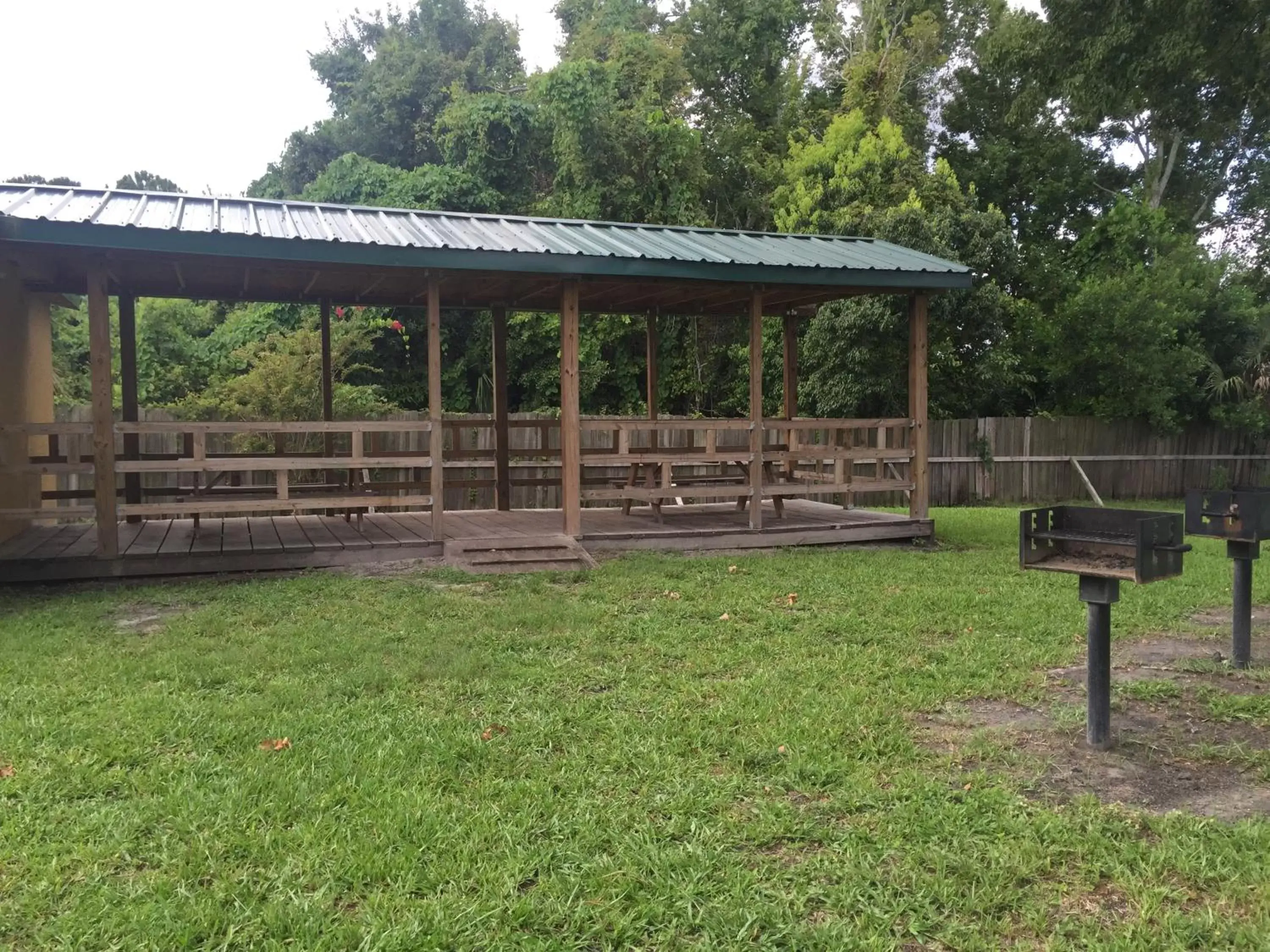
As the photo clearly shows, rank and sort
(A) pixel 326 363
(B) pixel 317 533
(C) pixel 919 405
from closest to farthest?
(B) pixel 317 533 < (C) pixel 919 405 < (A) pixel 326 363

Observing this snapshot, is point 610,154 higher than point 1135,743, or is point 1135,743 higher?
point 610,154

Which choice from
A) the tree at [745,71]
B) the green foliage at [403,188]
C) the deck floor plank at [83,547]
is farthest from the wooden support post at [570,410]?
the tree at [745,71]

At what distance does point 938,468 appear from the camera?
16.7 metres

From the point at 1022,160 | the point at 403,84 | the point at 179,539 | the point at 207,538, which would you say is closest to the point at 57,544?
the point at 179,539

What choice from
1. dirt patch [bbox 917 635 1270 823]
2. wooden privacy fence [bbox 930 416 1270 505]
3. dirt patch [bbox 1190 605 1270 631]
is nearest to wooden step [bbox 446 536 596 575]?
dirt patch [bbox 917 635 1270 823]

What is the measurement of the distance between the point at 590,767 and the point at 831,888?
125cm

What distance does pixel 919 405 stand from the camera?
10.7m

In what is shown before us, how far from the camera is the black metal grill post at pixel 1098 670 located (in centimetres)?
422

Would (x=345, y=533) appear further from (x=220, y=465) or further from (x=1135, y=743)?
(x=1135, y=743)

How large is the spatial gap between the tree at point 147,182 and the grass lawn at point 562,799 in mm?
27851

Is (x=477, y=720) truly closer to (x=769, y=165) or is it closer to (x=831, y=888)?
(x=831, y=888)

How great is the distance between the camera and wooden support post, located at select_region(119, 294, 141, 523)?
10.0 meters

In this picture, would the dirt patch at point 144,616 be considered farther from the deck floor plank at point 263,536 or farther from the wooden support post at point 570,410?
the wooden support post at point 570,410

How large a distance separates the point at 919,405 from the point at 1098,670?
6715 mm
